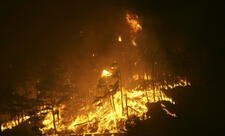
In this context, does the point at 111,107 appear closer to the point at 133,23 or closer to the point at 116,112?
the point at 116,112

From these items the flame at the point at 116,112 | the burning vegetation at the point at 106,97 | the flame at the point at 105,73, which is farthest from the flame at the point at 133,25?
the flame at the point at 116,112

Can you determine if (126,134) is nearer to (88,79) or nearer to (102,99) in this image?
(102,99)

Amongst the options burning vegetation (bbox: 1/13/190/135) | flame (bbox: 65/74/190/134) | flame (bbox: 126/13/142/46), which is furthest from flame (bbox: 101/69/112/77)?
flame (bbox: 126/13/142/46)

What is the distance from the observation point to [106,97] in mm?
6488

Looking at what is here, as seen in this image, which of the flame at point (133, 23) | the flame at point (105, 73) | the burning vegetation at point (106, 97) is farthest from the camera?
the flame at point (133, 23)

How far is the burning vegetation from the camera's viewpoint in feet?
19.2

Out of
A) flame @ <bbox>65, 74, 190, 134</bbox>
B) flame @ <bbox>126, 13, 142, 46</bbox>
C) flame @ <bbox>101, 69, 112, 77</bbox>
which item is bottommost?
flame @ <bbox>65, 74, 190, 134</bbox>

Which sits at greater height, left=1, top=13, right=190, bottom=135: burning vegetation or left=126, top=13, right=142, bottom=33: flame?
left=126, top=13, right=142, bottom=33: flame

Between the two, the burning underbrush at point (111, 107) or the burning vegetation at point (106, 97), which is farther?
the burning vegetation at point (106, 97)

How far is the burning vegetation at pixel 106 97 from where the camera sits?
19.2 feet

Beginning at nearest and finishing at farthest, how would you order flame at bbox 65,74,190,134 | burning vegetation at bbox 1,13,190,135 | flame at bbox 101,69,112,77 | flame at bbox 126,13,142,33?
flame at bbox 65,74,190,134, burning vegetation at bbox 1,13,190,135, flame at bbox 101,69,112,77, flame at bbox 126,13,142,33

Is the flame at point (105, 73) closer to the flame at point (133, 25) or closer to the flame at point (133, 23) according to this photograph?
the flame at point (133, 25)

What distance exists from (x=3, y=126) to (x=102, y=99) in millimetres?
3245

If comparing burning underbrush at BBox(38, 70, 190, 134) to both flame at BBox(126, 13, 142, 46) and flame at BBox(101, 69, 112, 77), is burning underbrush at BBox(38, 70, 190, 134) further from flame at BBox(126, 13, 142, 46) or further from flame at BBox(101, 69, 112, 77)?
flame at BBox(126, 13, 142, 46)
